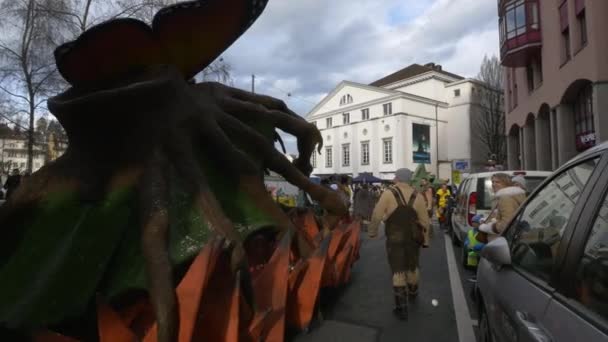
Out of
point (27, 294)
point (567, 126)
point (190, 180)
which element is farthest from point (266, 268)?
point (567, 126)

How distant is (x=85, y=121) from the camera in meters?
3.43

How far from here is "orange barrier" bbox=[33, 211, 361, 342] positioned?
2686 mm

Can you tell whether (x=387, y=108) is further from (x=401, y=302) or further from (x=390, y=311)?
(x=401, y=302)

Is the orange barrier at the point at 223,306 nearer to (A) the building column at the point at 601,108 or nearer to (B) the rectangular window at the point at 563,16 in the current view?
Answer: (A) the building column at the point at 601,108

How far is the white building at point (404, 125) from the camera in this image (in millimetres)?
49656

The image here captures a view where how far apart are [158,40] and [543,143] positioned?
23.0 metres

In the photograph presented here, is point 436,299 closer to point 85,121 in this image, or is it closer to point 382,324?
point 382,324

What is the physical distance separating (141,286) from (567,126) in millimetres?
20145

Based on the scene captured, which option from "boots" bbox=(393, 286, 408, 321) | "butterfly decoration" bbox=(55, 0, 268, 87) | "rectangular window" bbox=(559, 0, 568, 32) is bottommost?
"boots" bbox=(393, 286, 408, 321)

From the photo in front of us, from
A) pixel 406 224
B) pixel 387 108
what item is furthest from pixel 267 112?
pixel 387 108

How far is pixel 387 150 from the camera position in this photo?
5081 centimetres

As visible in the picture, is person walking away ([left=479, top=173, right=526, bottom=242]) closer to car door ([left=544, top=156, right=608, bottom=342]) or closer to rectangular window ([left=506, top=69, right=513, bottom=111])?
car door ([left=544, top=156, right=608, bottom=342])

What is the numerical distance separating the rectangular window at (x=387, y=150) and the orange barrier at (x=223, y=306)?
46.9 metres

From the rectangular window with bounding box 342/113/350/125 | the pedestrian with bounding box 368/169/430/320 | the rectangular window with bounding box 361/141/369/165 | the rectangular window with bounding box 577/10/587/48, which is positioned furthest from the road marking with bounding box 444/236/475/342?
the rectangular window with bounding box 342/113/350/125
